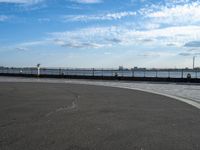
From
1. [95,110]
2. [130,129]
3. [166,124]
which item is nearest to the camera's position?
[130,129]

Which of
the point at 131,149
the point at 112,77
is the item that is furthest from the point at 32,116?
the point at 112,77

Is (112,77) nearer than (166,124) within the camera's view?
No

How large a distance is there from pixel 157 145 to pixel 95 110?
5.31 meters

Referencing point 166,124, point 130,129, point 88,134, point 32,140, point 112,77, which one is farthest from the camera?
point 112,77

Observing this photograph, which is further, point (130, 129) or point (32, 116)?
point (32, 116)

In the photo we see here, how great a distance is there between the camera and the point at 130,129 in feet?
→ 27.5

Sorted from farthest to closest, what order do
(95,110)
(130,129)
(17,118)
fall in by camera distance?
(95,110)
(17,118)
(130,129)

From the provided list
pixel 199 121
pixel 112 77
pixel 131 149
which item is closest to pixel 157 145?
pixel 131 149

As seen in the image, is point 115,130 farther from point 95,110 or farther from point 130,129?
point 95,110

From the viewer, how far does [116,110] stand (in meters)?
12.0

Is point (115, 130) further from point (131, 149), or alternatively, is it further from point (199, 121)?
point (199, 121)

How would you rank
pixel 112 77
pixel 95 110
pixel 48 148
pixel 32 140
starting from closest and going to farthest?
pixel 48 148 < pixel 32 140 < pixel 95 110 < pixel 112 77

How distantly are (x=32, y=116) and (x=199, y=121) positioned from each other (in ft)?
17.8

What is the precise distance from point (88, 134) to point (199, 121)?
3.96 meters
